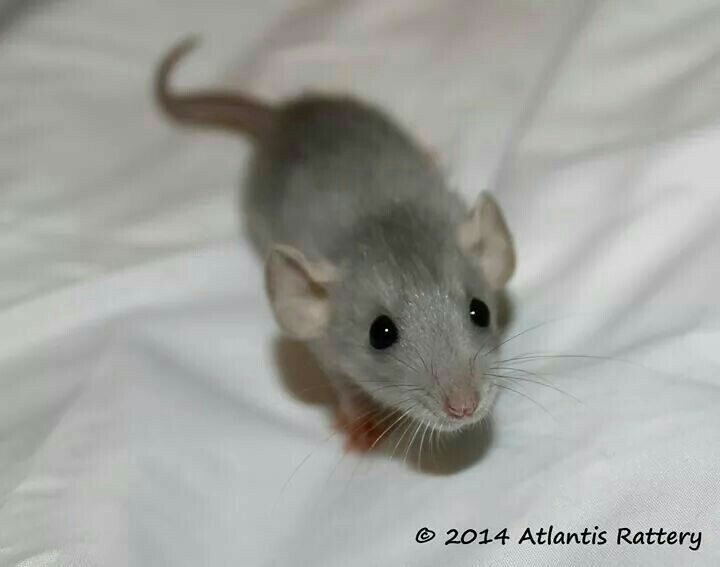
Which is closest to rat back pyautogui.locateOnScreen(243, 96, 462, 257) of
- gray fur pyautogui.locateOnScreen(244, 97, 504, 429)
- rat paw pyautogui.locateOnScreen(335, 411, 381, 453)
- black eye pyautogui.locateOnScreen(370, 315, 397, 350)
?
gray fur pyautogui.locateOnScreen(244, 97, 504, 429)

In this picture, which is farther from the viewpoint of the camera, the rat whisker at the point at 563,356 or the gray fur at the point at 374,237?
the rat whisker at the point at 563,356

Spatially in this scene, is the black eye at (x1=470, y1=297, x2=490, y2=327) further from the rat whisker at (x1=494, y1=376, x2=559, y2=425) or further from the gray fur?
the rat whisker at (x1=494, y1=376, x2=559, y2=425)

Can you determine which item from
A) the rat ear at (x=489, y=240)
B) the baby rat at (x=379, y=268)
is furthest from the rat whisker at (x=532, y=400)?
the rat ear at (x=489, y=240)

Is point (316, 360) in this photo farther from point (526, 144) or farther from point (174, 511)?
point (526, 144)

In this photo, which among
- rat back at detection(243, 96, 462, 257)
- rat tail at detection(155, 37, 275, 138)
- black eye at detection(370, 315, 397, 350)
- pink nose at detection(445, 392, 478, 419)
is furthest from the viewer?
rat tail at detection(155, 37, 275, 138)

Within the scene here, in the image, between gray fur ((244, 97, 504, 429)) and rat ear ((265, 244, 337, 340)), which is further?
rat ear ((265, 244, 337, 340))

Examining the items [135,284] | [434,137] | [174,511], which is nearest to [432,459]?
[174,511]

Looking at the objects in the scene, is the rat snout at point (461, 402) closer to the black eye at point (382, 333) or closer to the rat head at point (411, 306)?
the rat head at point (411, 306)
